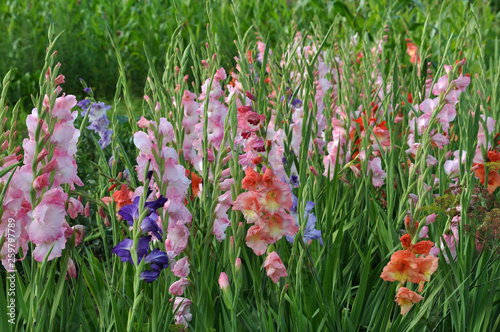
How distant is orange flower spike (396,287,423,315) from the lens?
121cm

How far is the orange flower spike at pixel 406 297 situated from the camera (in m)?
1.21

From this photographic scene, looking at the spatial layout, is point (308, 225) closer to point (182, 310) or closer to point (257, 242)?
point (257, 242)

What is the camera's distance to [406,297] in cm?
123

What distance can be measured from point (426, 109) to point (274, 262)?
0.90 m

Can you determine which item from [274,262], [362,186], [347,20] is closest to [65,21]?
[347,20]

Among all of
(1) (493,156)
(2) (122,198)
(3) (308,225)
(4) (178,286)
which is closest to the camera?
(4) (178,286)

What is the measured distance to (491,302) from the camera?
1.42 metres

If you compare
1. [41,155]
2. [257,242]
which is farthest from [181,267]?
[41,155]

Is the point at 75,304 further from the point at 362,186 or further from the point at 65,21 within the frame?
the point at 65,21

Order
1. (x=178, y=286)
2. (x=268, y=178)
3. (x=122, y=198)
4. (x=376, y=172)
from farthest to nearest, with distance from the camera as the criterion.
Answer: (x=376, y=172), (x=122, y=198), (x=178, y=286), (x=268, y=178)

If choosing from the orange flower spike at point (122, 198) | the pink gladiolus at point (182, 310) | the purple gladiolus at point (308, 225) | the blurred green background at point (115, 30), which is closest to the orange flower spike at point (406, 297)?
the purple gladiolus at point (308, 225)

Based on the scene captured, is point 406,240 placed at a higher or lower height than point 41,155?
lower

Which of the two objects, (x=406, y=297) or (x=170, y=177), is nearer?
(x=170, y=177)

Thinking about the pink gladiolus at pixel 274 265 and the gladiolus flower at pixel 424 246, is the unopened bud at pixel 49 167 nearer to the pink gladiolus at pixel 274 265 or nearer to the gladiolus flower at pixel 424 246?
the pink gladiolus at pixel 274 265
